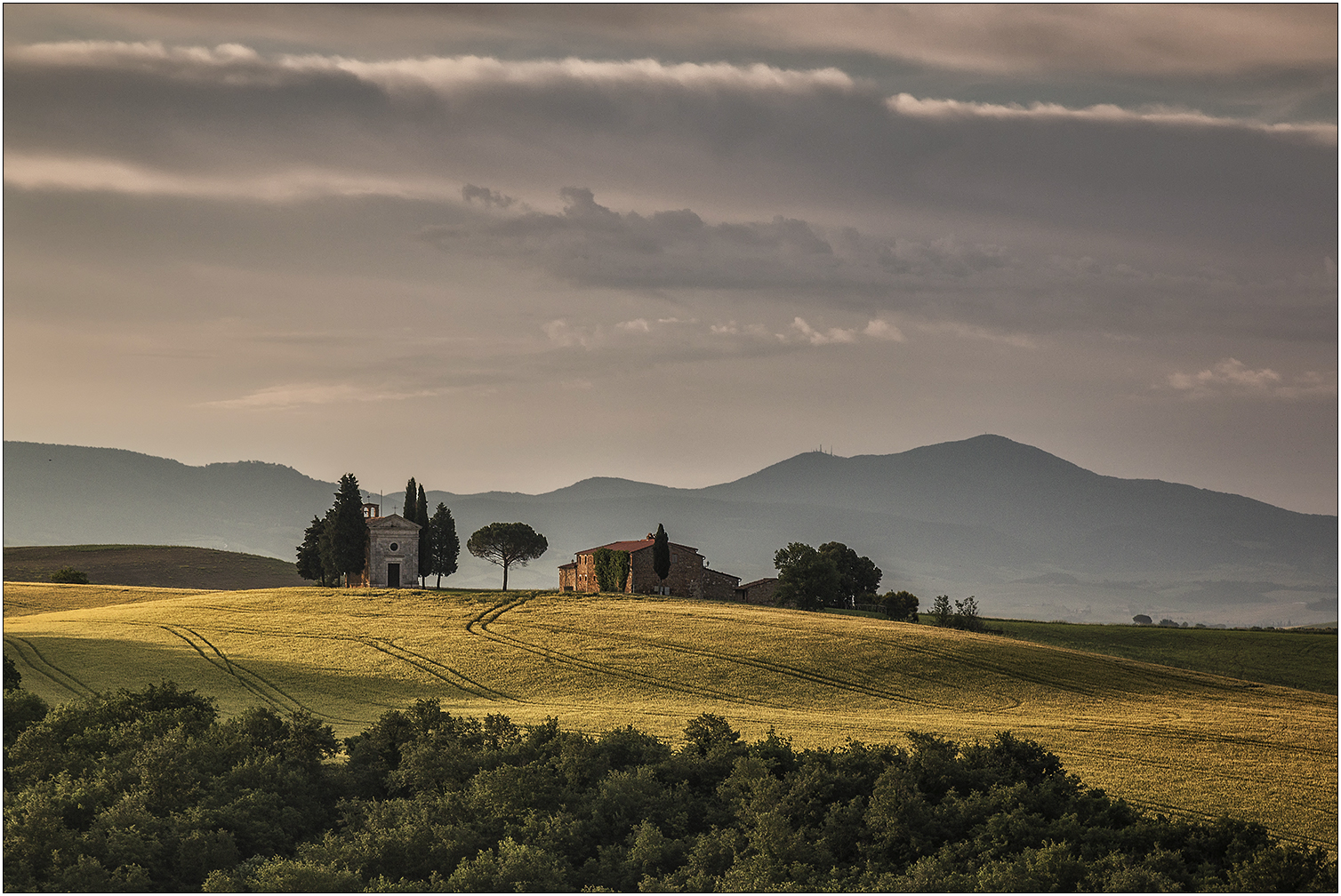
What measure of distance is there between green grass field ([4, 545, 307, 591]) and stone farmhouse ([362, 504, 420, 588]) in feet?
78.4

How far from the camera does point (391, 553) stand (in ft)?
214

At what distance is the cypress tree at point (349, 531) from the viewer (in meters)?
65.1

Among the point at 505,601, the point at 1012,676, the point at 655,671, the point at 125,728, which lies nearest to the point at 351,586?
the point at 505,601

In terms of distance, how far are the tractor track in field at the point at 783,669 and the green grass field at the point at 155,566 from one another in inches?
1932

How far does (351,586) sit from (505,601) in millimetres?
13119

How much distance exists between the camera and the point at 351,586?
64500 mm

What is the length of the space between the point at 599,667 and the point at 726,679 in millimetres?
5341

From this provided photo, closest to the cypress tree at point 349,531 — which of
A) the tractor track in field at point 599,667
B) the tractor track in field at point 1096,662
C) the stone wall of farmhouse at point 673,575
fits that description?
the tractor track in field at point 599,667

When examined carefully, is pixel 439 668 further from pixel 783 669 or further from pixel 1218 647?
pixel 1218 647

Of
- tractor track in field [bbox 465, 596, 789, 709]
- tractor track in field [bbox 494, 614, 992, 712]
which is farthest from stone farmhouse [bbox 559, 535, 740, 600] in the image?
tractor track in field [bbox 494, 614, 992, 712]

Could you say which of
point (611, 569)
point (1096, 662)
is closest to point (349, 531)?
point (611, 569)

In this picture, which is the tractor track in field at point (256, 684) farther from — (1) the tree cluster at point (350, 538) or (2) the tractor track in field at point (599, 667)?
(1) the tree cluster at point (350, 538)

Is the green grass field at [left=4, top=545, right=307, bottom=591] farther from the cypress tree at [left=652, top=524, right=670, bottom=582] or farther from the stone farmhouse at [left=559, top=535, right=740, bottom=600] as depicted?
the cypress tree at [left=652, top=524, right=670, bottom=582]

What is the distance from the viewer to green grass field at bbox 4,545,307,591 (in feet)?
298
